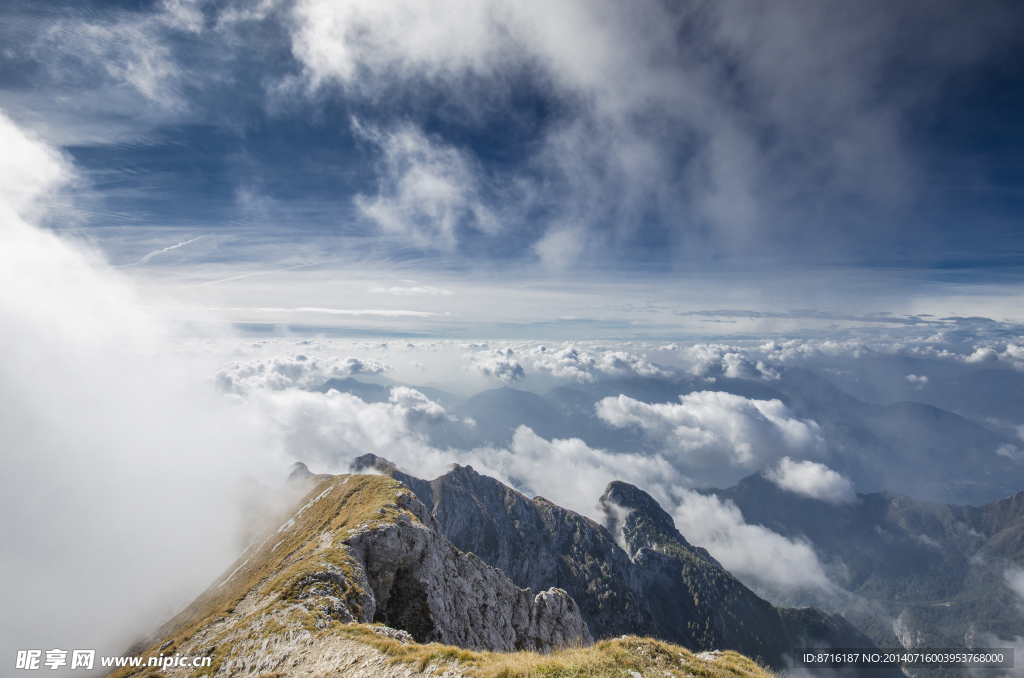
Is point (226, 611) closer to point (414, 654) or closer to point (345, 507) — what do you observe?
point (345, 507)

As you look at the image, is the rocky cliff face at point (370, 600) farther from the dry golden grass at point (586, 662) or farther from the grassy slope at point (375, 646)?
the dry golden grass at point (586, 662)

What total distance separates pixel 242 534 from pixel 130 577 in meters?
112

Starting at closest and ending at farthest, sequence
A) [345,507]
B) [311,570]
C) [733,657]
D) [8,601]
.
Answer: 1. [733,657]
2. [311,570]
3. [345,507]
4. [8,601]

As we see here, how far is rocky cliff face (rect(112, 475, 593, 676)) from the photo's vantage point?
25.6 m

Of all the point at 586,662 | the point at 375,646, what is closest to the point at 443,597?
the point at 375,646

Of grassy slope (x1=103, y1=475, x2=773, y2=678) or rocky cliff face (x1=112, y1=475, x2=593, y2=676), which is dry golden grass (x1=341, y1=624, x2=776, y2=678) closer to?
grassy slope (x1=103, y1=475, x2=773, y2=678)

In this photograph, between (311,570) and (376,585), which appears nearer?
(311,570)

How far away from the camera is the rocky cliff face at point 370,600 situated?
25641mm

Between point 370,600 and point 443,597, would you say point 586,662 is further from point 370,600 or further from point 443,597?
point 443,597

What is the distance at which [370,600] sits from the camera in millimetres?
33875

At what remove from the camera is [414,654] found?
18.9 metres

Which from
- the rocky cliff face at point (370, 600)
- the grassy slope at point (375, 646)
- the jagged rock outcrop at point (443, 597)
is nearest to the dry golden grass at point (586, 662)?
the grassy slope at point (375, 646)

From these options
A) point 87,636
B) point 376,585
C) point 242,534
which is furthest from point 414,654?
point 87,636

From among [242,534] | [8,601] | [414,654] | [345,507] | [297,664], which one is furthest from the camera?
[8,601]
